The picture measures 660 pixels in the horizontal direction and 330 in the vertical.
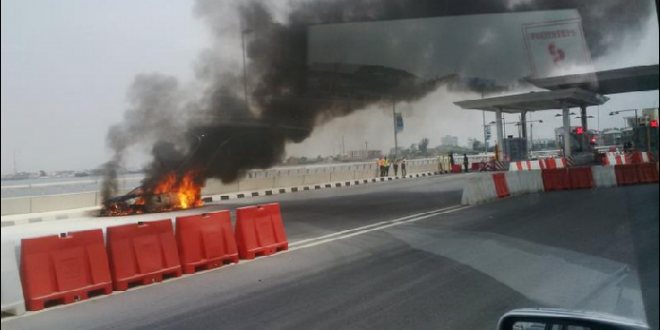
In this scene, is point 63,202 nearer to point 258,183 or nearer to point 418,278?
point 418,278

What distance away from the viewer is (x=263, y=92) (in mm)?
8539

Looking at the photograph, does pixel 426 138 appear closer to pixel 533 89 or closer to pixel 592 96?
pixel 533 89

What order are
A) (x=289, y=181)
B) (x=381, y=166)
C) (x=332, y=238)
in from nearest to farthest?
1. (x=332, y=238)
2. (x=289, y=181)
3. (x=381, y=166)

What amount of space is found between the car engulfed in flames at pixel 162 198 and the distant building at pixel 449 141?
4008 millimetres

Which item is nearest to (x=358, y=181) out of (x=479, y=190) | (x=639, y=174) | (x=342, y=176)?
(x=342, y=176)

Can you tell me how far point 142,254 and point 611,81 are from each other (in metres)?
5.16

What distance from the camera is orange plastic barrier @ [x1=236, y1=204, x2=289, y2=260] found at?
7207 millimetres

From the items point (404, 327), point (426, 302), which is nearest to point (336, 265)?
point (426, 302)

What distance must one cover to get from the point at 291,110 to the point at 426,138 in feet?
7.97

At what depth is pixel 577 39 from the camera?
643 cm

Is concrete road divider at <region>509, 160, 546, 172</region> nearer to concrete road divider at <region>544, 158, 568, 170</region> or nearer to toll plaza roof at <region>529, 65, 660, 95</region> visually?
concrete road divider at <region>544, 158, 568, 170</region>

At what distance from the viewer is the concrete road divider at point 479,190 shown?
38.4 ft

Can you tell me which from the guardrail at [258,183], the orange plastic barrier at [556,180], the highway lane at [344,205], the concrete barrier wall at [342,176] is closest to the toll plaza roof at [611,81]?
the orange plastic barrier at [556,180]

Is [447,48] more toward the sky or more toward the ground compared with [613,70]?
more toward the sky
